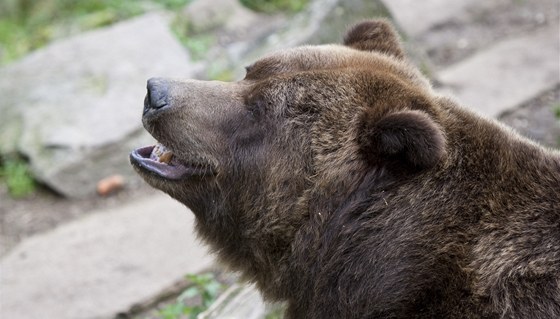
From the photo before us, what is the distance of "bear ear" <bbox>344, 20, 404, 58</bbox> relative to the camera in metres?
4.16

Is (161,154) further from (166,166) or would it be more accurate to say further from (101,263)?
(101,263)

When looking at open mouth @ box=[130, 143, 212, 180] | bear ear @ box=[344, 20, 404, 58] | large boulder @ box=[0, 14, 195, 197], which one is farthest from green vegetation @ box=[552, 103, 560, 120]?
open mouth @ box=[130, 143, 212, 180]

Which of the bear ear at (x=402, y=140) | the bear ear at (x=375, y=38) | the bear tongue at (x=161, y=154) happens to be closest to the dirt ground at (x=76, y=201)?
the bear ear at (x=375, y=38)

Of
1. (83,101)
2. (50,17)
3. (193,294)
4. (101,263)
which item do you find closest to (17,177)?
(83,101)

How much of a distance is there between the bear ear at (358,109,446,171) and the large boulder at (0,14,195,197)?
5220 mm

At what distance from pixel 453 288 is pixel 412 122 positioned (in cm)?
73

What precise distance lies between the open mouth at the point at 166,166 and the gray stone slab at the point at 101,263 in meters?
2.50

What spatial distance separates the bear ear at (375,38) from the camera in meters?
4.16

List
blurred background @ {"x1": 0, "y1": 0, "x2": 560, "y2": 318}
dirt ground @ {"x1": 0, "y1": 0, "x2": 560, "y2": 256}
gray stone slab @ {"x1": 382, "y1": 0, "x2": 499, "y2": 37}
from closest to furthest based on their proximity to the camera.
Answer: blurred background @ {"x1": 0, "y1": 0, "x2": 560, "y2": 318} < dirt ground @ {"x1": 0, "y1": 0, "x2": 560, "y2": 256} < gray stone slab @ {"x1": 382, "y1": 0, "x2": 499, "y2": 37}

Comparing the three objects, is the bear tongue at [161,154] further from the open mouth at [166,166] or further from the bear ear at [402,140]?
the bear ear at [402,140]

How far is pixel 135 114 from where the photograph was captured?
27.9 ft

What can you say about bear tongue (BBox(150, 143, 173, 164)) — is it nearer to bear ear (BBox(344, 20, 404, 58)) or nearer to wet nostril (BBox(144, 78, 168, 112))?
wet nostril (BBox(144, 78, 168, 112))

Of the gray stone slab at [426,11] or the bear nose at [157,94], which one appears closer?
the bear nose at [157,94]

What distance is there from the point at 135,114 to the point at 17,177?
139 cm
